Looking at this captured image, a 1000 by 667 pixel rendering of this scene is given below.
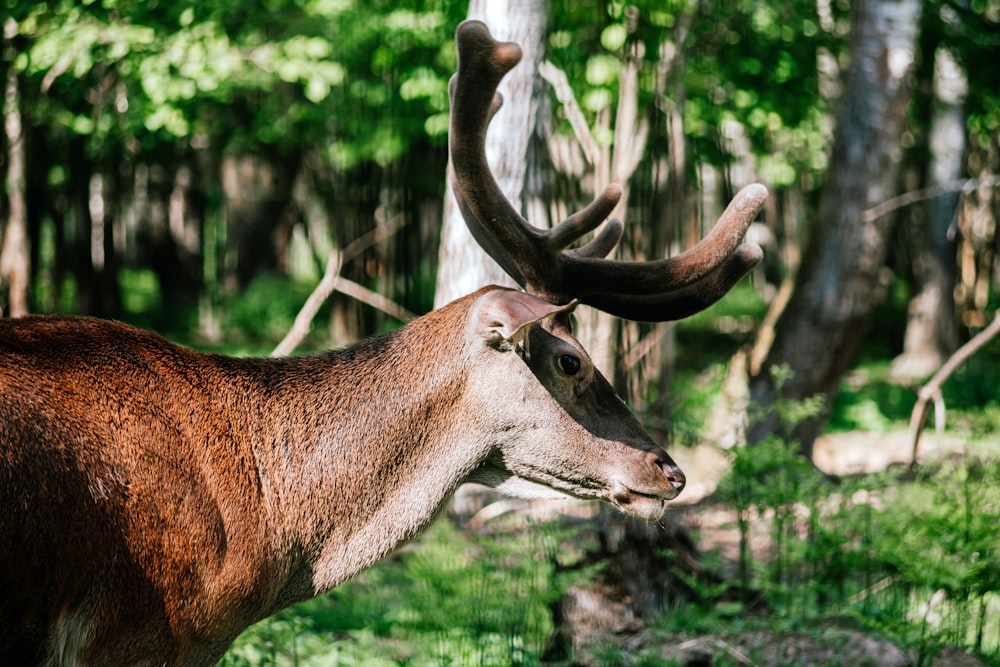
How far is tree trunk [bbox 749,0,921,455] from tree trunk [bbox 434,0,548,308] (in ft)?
11.8

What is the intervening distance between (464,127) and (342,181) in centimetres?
1460

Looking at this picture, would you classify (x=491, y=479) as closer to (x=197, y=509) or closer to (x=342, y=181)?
(x=197, y=509)

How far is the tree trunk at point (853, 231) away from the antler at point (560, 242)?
518 cm

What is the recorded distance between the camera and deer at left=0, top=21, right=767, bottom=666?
3232 millimetres

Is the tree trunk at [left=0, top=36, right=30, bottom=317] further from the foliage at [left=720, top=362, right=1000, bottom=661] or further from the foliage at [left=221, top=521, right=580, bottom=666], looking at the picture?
the foliage at [left=720, top=362, right=1000, bottom=661]

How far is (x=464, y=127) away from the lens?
4203 mm

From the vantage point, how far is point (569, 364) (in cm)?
411

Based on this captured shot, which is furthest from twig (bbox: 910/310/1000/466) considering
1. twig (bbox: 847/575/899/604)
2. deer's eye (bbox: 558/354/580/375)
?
deer's eye (bbox: 558/354/580/375)

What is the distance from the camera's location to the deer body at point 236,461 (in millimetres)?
3205

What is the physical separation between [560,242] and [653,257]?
16.6 feet

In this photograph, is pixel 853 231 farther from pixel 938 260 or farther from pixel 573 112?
pixel 938 260

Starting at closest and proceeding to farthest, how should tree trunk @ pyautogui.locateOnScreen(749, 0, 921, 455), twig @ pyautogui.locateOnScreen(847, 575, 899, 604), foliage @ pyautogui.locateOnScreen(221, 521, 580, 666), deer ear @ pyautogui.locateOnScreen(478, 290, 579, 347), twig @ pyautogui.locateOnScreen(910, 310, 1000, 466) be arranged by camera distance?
deer ear @ pyautogui.locateOnScreen(478, 290, 579, 347) → foliage @ pyautogui.locateOnScreen(221, 521, 580, 666) → twig @ pyautogui.locateOnScreen(847, 575, 899, 604) → twig @ pyautogui.locateOnScreen(910, 310, 1000, 466) → tree trunk @ pyautogui.locateOnScreen(749, 0, 921, 455)

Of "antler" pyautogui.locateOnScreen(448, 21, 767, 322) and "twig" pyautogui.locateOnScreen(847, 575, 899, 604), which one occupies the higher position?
"antler" pyautogui.locateOnScreen(448, 21, 767, 322)

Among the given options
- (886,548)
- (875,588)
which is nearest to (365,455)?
(886,548)
